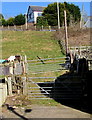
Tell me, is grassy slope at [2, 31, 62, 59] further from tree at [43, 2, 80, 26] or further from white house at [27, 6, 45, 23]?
white house at [27, 6, 45, 23]

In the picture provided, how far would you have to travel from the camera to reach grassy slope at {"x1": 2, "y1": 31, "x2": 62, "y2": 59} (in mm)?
19922

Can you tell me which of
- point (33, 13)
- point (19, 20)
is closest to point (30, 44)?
point (19, 20)

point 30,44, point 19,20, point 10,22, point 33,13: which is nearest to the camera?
point 30,44

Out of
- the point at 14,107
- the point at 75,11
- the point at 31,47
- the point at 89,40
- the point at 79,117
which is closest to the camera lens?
the point at 79,117

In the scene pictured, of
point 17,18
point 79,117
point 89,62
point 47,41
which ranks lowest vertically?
point 79,117

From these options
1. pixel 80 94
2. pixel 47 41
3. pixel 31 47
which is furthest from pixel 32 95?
pixel 47 41

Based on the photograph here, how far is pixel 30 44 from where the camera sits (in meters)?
24.0

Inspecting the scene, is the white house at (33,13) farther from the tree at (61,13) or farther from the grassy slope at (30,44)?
the grassy slope at (30,44)

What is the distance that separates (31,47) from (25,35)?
658cm

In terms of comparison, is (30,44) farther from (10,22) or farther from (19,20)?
(10,22)

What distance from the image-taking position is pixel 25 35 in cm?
2877

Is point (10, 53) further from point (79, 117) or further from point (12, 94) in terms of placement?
point (79, 117)

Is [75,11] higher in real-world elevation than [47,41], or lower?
higher

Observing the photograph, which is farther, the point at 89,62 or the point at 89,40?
the point at 89,40
